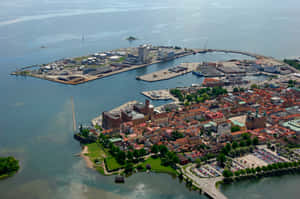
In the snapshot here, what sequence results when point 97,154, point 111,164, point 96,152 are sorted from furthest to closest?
point 96,152, point 97,154, point 111,164

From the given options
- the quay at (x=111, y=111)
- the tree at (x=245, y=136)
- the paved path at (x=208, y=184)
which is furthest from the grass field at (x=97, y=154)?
the tree at (x=245, y=136)

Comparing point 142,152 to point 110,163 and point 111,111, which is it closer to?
point 110,163

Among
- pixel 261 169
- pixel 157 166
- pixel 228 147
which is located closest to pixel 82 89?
pixel 157 166

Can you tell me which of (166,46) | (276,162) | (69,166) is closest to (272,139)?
(276,162)

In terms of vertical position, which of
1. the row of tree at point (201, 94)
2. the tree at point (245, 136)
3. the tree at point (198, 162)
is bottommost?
the tree at point (198, 162)

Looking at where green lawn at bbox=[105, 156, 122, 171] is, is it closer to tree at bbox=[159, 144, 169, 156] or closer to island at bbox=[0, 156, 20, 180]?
tree at bbox=[159, 144, 169, 156]

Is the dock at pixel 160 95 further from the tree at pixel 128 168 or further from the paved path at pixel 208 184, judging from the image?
the paved path at pixel 208 184
